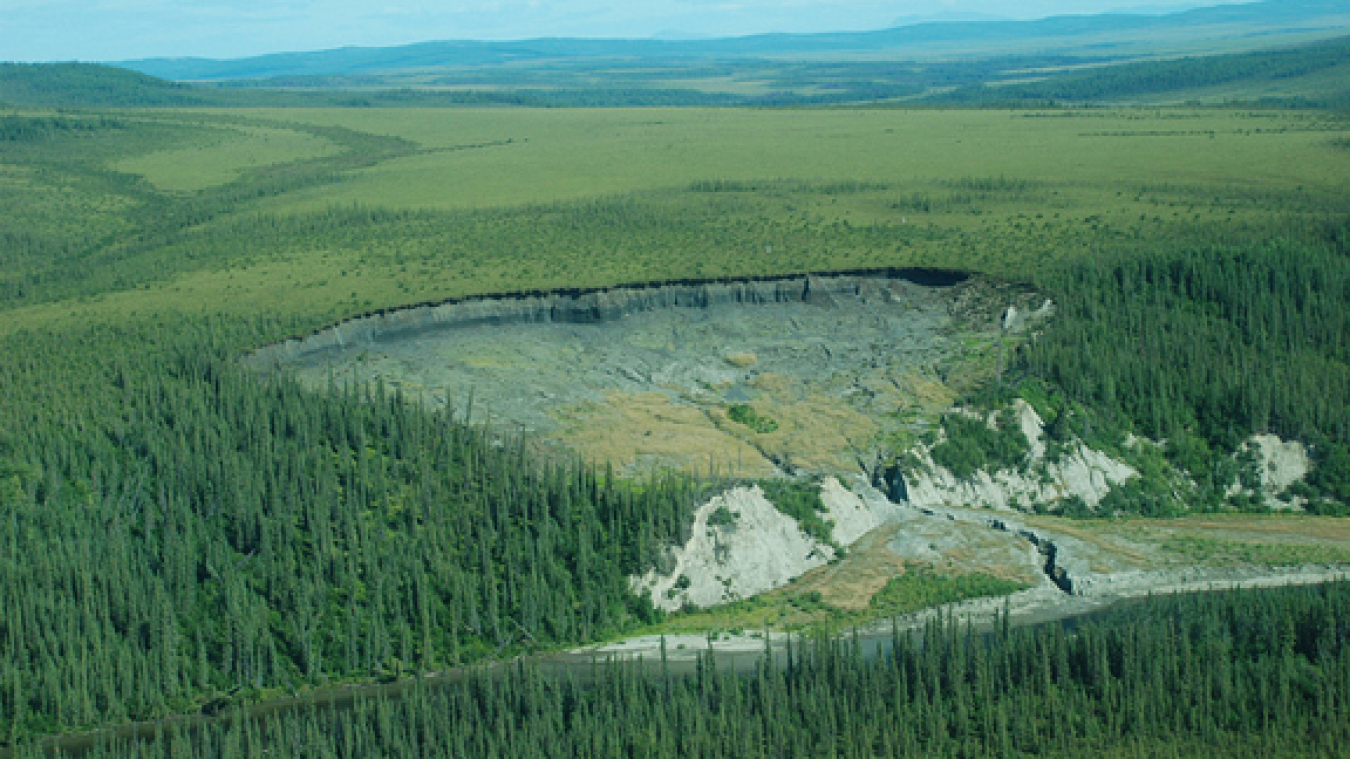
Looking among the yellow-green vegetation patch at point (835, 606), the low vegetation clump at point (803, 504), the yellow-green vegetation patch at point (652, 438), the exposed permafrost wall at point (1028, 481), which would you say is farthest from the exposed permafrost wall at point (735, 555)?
the exposed permafrost wall at point (1028, 481)

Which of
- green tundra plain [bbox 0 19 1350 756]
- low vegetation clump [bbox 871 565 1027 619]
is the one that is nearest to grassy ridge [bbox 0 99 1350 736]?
green tundra plain [bbox 0 19 1350 756]

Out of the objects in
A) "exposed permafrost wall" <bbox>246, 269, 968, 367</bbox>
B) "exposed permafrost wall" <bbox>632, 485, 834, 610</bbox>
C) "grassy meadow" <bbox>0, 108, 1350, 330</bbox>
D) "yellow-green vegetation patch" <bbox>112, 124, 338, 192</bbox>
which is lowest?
"exposed permafrost wall" <bbox>632, 485, 834, 610</bbox>

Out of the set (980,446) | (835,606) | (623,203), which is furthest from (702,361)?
(623,203)

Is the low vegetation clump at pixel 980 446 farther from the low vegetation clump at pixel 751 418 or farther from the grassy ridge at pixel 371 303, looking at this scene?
the low vegetation clump at pixel 751 418

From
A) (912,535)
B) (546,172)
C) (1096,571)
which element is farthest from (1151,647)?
(546,172)

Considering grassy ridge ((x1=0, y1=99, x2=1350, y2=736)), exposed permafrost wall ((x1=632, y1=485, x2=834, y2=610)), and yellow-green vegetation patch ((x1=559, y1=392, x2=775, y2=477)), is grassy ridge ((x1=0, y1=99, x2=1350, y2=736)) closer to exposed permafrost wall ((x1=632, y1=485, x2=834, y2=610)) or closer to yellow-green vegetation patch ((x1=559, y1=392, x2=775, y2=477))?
exposed permafrost wall ((x1=632, y1=485, x2=834, y2=610))

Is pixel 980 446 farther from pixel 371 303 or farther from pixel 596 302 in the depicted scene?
pixel 371 303

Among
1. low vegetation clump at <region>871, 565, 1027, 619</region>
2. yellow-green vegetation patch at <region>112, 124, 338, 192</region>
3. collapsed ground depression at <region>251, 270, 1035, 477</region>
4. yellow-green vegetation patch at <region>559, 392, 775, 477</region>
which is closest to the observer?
low vegetation clump at <region>871, 565, 1027, 619</region>
